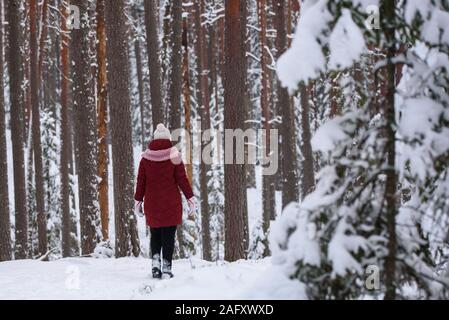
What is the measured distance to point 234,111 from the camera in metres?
10.7

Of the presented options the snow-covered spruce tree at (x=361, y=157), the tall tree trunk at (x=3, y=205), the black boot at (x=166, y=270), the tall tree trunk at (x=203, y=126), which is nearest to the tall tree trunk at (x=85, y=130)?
the tall tree trunk at (x=3, y=205)

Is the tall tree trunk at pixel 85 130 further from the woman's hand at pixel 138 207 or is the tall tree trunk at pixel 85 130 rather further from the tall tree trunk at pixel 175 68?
the woman's hand at pixel 138 207

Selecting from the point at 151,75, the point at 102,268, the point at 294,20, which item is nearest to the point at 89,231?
the point at 102,268

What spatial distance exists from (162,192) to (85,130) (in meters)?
5.81

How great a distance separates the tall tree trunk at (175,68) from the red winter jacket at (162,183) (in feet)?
25.7

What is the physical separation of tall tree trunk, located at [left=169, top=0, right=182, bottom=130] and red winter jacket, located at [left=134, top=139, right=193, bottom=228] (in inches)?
309

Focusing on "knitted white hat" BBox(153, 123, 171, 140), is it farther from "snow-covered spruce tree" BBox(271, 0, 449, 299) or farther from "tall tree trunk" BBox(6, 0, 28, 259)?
"tall tree trunk" BBox(6, 0, 28, 259)

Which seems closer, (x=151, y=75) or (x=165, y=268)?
(x=165, y=268)

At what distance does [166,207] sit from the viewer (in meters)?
7.47

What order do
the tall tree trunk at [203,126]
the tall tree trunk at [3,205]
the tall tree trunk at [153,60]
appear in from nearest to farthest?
the tall tree trunk at [3,205] < the tall tree trunk at [153,60] < the tall tree trunk at [203,126]

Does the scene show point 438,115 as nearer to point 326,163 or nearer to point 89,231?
point 326,163

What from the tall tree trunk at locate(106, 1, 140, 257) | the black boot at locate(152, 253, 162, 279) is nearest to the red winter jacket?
the black boot at locate(152, 253, 162, 279)

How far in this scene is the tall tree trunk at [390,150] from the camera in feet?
14.3
